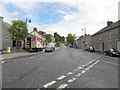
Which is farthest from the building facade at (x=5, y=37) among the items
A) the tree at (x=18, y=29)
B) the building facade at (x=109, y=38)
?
the building facade at (x=109, y=38)

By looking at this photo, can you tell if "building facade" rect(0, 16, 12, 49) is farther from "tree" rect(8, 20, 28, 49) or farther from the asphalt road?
the asphalt road

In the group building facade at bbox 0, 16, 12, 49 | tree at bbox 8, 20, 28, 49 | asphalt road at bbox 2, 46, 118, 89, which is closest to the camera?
asphalt road at bbox 2, 46, 118, 89

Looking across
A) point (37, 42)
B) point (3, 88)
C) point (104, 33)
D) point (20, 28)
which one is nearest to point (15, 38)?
point (20, 28)

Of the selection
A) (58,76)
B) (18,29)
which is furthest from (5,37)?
(58,76)

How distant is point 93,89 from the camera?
22.9 feet

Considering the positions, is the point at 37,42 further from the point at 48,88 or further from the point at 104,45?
the point at 48,88

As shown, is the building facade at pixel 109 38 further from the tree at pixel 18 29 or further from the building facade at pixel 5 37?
the building facade at pixel 5 37

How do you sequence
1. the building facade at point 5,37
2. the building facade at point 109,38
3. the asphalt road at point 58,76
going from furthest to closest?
the building facade at point 5,37 < the building facade at point 109,38 < the asphalt road at point 58,76

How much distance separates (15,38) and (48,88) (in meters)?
48.7

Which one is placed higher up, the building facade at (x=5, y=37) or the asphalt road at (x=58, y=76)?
the building facade at (x=5, y=37)

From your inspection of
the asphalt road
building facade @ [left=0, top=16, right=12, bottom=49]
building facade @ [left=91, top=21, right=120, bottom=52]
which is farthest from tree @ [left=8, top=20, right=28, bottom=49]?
the asphalt road

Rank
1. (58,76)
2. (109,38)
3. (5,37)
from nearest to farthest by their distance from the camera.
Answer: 1. (58,76)
2. (109,38)
3. (5,37)

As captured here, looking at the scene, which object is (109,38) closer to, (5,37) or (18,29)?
(18,29)

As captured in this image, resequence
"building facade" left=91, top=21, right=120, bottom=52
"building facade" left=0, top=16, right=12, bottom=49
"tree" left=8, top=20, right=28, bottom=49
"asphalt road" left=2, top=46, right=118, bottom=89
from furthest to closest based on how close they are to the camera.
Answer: "building facade" left=0, top=16, right=12, bottom=49 → "tree" left=8, top=20, right=28, bottom=49 → "building facade" left=91, top=21, right=120, bottom=52 → "asphalt road" left=2, top=46, right=118, bottom=89
